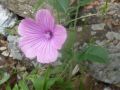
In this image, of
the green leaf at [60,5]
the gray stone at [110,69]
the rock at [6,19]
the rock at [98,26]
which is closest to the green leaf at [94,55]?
the green leaf at [60,5]

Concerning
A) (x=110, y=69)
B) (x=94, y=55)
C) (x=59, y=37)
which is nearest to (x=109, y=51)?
(x=110, y=69)

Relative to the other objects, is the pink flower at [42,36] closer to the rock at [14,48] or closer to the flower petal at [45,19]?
the flower petal at [45,19]

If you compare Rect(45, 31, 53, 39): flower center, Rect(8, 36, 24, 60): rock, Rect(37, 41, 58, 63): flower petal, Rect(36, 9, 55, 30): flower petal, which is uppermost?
Rect(36, 9, 55, 30): flower petal

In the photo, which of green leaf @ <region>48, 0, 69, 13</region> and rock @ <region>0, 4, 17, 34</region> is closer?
green leaf @ <region>48, 0, 69, 13</region>

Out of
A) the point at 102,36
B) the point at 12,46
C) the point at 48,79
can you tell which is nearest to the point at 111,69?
the point at 102,36

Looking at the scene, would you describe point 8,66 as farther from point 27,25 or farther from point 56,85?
point 27,25

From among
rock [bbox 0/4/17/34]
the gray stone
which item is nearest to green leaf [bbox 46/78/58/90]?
the gray stone

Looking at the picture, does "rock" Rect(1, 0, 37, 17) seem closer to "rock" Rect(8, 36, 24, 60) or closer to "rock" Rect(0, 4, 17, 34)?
"rock" Rect(0, 4, 17, 34)
